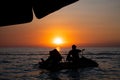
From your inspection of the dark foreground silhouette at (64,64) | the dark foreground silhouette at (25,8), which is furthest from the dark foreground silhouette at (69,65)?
the dark foreground silhouette at (25,8)

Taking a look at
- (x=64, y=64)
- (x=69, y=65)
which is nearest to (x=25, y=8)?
(x=69, y=65)

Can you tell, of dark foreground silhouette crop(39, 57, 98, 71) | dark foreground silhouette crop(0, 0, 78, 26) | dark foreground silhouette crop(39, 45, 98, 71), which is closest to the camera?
dark foreground silhouette crop(0, 0, 78, 26)

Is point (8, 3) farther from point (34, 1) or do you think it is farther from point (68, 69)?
point (68, 69)

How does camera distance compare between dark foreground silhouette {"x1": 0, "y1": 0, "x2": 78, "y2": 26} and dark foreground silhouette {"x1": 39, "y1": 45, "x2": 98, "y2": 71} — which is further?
dark foreground silhouette {"x1": 39, "y1": 45, "x2": 98, "y2": 71}

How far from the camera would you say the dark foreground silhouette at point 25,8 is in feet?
7.30

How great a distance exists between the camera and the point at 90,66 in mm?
26297

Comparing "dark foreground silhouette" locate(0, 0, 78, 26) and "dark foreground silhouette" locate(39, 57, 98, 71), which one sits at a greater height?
"dark foreground silhouette" locate(0, 0, 78, 26)

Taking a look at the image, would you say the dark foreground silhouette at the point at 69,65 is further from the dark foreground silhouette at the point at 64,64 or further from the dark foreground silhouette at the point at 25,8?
the dark foreground silhouette at the point at 25,8

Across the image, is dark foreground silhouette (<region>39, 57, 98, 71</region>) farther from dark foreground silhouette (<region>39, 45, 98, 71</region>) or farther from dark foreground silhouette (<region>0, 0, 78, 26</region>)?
dark foreground silhouette (<region>0, 0, 78, 26</region>)

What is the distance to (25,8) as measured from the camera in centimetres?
226

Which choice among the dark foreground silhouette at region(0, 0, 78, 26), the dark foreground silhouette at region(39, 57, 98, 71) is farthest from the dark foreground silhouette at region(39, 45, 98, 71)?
the dark foreground silhouette at region(0, 0, 78, 26)

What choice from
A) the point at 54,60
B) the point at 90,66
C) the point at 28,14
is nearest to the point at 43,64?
the point at 54,60

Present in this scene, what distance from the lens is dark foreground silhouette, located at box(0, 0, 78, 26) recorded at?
7.30 feet

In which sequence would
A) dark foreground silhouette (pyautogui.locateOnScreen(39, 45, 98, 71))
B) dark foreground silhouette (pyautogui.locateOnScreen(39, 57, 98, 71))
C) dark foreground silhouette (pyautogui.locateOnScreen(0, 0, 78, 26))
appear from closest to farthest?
dark foreground silhouette (pyautogui.locateOnScreen(0, 0, 78, 26)), dark foreground silhouette (pyautogui.locateOnScreen(39, 45, 98, 71)), dark foreground silhouette (pyautogui.locateOnScreen(39, 57, 98, 71))
